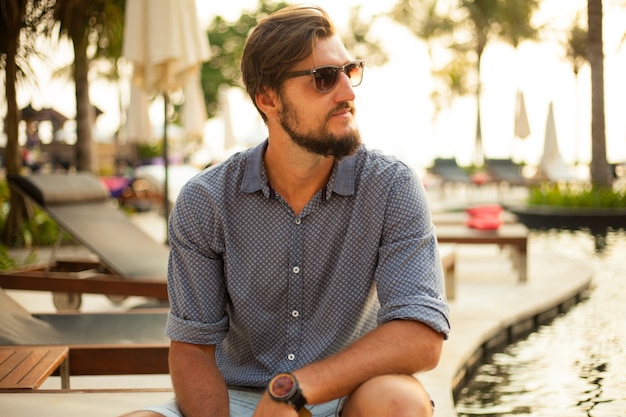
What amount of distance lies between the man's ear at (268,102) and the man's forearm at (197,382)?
0.62 m

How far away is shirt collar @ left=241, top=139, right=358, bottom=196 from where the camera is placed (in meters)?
2.09

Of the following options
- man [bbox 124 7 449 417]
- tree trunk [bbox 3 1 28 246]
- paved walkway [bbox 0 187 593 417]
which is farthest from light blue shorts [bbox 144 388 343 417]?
tree trunk [bbox 3 1 28 246]

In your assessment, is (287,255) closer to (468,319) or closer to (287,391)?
(287,391)

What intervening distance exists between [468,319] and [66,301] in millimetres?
2638

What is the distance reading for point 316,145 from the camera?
2.06 meters

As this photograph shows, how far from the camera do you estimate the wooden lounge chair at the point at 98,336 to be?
293cm

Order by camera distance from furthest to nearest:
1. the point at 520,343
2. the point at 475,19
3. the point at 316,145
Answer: the point at 475,19 < the point at 520,343 < the point at 316,145

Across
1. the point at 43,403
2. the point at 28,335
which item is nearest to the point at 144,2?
the point at 28,335

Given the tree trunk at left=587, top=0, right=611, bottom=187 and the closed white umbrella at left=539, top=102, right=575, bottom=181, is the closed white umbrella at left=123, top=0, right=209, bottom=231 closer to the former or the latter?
the tree trunk at left=587, top=0, right=611, bottom=187

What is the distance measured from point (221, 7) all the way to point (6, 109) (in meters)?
36.0

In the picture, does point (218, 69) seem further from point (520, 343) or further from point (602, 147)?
point (520, 343)

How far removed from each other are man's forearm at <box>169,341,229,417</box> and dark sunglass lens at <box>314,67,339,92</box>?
27.9 inches

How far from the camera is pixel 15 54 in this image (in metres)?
9.68

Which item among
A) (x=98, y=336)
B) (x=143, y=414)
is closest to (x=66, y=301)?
(x=98, y=336)
